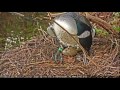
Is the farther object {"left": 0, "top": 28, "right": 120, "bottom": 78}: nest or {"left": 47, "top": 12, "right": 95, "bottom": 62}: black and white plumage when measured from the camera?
{"left": 47, "top": 12, "right": 95, "bottom": 62}: black and white plumage

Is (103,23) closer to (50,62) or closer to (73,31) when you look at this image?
(73,31)

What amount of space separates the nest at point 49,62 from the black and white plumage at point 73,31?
0.09 metres

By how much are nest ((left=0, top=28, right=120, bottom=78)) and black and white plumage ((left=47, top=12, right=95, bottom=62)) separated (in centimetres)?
9

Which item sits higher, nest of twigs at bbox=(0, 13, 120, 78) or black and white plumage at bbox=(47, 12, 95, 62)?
black and white plumage at bbox=(47, 12, 95, 62)

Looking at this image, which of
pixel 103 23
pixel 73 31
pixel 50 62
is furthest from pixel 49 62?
pixel 103 23

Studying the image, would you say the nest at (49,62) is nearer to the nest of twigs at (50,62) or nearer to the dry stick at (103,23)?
the nest of twigs at (50,62)

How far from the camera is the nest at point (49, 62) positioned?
4.62 metres

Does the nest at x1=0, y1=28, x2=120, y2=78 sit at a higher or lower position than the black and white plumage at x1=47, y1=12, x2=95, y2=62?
lower

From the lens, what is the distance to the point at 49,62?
466cm

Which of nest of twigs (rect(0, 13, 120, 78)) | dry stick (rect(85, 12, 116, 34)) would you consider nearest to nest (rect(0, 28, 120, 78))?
nest of twigs (rect(0, 13, 120, 78))

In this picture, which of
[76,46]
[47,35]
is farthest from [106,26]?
[47,35]

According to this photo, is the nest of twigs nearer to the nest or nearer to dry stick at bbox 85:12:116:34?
the nest

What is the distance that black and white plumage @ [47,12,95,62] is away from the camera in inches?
→ 187
